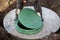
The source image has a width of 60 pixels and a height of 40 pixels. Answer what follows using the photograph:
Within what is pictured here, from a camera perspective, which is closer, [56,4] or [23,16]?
[23,16]

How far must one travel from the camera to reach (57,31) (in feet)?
8.55

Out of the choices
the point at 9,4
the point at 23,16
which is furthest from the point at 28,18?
the point at 9,4

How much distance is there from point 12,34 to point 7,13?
0.42 metres

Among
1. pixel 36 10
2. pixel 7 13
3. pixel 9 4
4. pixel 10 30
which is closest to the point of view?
pixel 36 10

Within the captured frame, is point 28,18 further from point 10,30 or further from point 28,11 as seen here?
point 10,30

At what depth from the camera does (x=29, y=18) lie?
95.8 inches

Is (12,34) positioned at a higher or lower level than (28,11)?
lower

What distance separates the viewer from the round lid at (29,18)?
242cm

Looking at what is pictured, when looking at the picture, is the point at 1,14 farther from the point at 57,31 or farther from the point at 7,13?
the point at 57,31

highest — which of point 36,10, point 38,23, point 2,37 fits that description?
point 36,10

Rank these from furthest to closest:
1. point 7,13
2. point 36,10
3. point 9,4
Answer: point 9,4, point 7,13, point 36,10

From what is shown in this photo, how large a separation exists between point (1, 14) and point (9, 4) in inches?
8.9

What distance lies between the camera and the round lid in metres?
2.42

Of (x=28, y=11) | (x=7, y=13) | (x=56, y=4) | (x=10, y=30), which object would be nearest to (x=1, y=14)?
(x=7, y=13)
